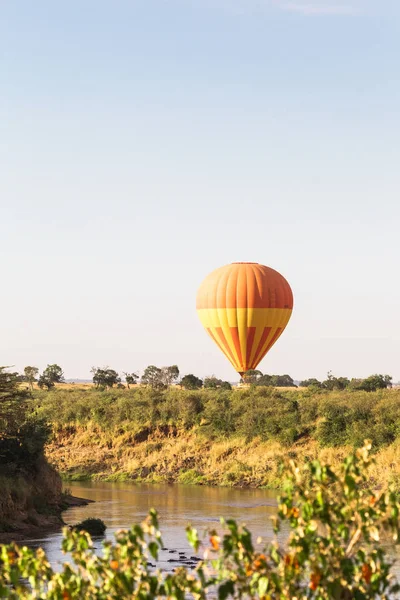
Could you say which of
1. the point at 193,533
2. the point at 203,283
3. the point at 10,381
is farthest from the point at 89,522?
the point at 203,283

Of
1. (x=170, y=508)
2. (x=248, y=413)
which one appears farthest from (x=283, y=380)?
(x=170, y=508)

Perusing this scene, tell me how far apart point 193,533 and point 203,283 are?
81.0 metres

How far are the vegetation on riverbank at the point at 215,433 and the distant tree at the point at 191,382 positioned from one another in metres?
34.6

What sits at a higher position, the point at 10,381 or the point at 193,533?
the point at 10,381

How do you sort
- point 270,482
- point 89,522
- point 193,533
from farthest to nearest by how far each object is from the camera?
point 270,482 < point 89,522 < point 193,533

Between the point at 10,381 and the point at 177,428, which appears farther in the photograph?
the point at 177,428

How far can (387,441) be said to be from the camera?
71.8 meters

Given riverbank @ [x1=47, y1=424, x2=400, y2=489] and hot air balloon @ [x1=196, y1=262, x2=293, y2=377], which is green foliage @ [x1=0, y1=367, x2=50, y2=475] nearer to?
riverbank @ [x1=47, y1=424, x2=400, y2=489]

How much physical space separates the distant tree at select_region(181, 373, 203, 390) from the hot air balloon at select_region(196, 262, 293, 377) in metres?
30.0

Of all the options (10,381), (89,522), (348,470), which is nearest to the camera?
(348,470)

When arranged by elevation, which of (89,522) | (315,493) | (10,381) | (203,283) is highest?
(203,283)

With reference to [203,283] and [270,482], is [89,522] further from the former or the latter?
[203,283]

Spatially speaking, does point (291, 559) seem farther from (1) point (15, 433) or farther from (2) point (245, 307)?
(2) point (245, 307)

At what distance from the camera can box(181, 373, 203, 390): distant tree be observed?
123750mm
